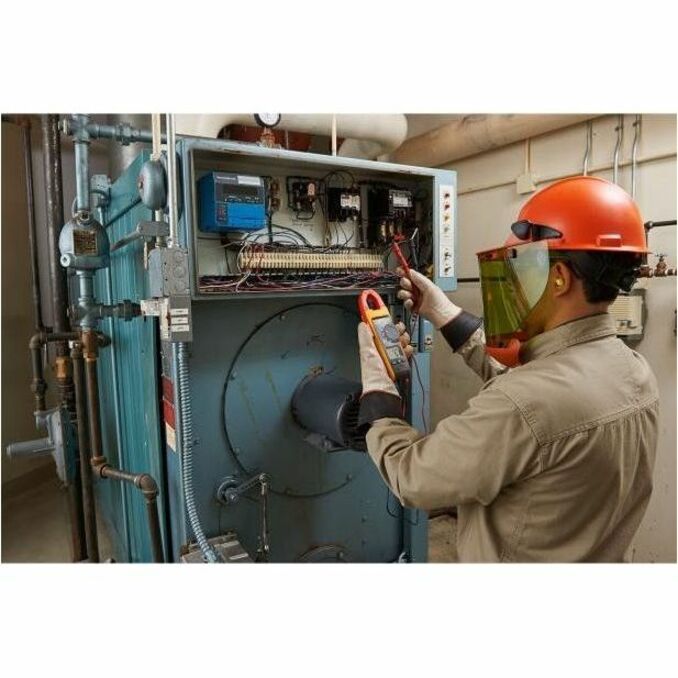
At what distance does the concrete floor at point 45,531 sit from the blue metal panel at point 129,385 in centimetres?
36

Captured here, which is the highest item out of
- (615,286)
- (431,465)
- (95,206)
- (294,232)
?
(95,206)

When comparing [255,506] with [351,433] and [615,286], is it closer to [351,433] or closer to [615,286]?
[351,433]

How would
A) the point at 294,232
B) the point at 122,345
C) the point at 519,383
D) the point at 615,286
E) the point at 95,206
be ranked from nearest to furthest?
the point at 519,383 < the point at 615,286 < the point at 294,232 < the point at 122,345 < the point at 95,206

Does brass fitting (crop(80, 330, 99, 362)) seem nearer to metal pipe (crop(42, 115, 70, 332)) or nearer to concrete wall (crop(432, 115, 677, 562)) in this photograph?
metal pipe (crop(42, 115, 70, 332))

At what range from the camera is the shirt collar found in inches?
41.0

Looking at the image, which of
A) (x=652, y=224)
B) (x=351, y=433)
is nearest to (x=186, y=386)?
(x=351, y=433)

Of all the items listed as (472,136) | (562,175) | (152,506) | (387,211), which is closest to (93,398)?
(152,506)

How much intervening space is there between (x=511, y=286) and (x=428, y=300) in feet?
1.55

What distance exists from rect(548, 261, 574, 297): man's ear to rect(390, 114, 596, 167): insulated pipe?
60.5 inches

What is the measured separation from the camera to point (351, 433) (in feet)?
4.78

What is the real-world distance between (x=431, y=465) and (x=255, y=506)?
81 cm

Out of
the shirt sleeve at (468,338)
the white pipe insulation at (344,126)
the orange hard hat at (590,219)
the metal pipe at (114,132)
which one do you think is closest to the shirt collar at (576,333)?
the orange hard hat at (590,219)

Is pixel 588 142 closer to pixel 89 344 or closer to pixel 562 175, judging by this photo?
pixel 562 175

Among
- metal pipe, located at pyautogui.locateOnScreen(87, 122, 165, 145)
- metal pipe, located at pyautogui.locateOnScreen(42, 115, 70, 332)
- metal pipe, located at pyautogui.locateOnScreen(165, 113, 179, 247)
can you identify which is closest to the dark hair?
metal pipe, located at pyautogui.locateOnScreen(165, 113, 179, 247)
